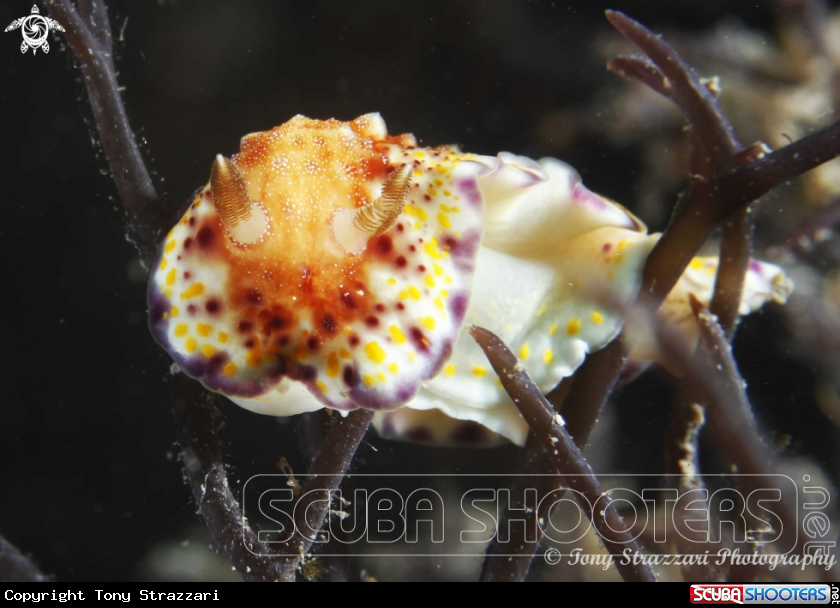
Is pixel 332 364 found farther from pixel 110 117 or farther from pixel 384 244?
pixel 110 117

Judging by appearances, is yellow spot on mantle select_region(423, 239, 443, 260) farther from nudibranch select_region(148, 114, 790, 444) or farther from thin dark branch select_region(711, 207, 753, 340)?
thin dark branch select_region(711, 207, 753, 340)

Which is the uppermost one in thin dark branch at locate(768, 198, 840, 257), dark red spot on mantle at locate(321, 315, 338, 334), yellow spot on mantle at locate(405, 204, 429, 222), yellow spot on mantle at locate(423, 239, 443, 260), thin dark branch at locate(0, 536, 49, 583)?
yellow spot on mantle at locate(405, 204, 429, 222)

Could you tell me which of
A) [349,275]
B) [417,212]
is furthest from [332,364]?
[417,212]

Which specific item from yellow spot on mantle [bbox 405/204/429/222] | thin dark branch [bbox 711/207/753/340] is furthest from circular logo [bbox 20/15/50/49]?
thin dark branch [bbox 711/207/753/340]

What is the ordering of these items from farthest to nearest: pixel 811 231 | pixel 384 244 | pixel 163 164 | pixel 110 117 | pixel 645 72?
pixel 811 231 < pixel 163 164 < pixel 645 72 < pixel 110 117 < pixel 384 244

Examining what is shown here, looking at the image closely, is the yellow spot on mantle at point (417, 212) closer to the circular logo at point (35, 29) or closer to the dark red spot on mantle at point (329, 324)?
the dark red spot on mantle at point (329, 324)

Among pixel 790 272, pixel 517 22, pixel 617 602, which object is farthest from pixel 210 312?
pixel 790 272
